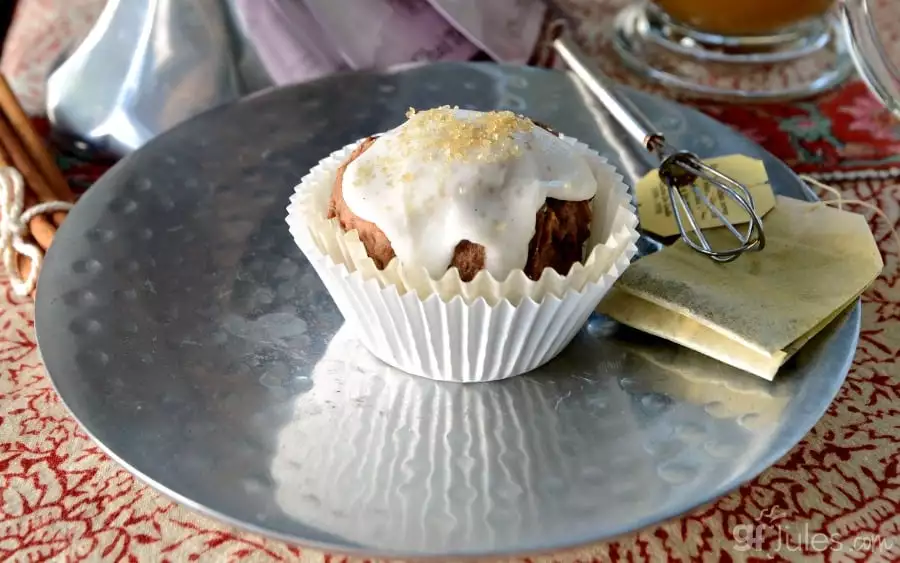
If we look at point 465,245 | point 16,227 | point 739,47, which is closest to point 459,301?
point 465,245

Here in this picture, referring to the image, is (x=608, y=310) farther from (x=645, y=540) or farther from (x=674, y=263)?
(x=645, y=540)

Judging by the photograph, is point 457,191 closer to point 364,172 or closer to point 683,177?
point 364,172

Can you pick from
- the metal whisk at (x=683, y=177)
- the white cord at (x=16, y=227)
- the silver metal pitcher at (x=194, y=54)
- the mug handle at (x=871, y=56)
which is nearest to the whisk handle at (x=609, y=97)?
the metal whisk at (x=683, y=177)

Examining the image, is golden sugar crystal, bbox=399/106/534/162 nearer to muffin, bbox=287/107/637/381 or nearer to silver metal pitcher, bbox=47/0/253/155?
muffin, bbox=287/107/637/381

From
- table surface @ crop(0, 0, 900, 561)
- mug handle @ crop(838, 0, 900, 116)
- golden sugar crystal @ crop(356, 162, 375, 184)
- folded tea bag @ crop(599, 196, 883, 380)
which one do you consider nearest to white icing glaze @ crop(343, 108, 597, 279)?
golden sugar crystal @ crop(356, 162, 375, 184)

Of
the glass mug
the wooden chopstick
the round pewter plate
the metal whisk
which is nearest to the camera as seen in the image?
the round pewter plate

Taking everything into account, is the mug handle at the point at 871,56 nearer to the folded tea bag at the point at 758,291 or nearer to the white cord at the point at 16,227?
the folded tea bag at the point at 758,291
